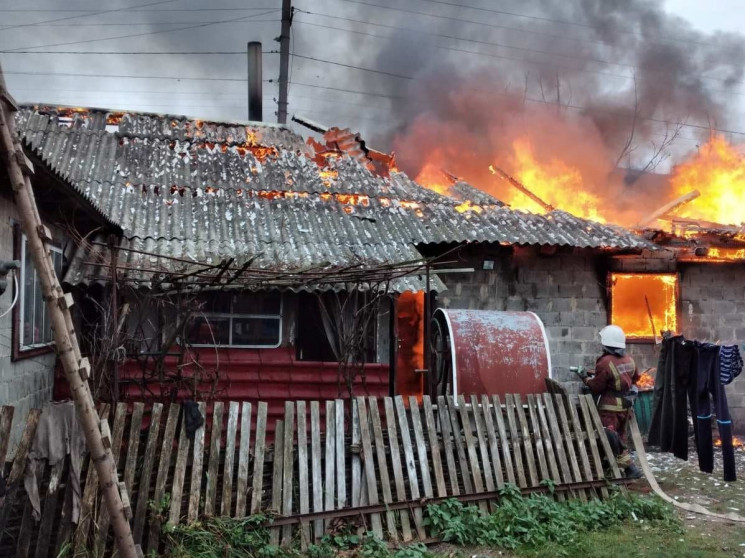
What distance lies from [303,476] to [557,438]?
2815 mm

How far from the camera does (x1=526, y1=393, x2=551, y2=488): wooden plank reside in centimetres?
637

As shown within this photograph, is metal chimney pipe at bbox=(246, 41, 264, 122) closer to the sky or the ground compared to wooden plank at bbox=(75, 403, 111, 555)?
closer to the sky

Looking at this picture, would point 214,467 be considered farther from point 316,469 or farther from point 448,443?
point 448,443

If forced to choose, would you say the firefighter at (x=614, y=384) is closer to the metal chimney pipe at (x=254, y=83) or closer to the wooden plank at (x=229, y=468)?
the wooden plank at (x=229, y=468)

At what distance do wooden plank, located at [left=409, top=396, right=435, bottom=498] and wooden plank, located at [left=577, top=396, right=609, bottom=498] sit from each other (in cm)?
198

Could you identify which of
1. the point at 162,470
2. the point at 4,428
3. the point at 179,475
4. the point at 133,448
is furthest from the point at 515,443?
the point at 4,428

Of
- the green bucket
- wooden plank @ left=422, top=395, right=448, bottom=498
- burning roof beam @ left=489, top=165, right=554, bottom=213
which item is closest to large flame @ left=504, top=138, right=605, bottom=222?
burning roof beam @ left=489, top=165, right=554, bottom=213

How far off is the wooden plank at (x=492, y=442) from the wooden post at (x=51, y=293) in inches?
150

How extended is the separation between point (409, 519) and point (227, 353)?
4.38 m

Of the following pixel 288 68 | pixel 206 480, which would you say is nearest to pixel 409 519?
pixel 206 480

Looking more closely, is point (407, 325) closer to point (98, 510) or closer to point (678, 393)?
point (678, 393)

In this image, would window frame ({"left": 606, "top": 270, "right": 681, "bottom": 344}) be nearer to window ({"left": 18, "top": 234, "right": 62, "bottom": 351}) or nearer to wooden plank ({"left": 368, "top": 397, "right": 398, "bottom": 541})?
wooden plank ({"left": 368, "top": 397, "right": 398, "bottom": 541})

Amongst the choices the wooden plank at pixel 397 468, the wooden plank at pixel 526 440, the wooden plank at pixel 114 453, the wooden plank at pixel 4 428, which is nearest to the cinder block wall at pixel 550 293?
the wooden plank at pixel 526 440

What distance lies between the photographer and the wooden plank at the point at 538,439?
637 centimetres
